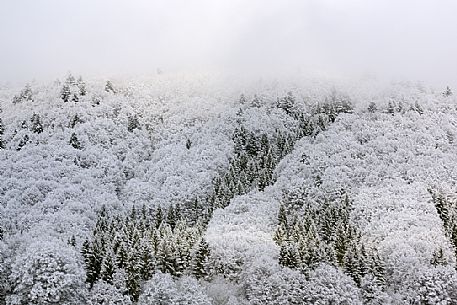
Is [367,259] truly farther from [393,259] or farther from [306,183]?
[306,183]

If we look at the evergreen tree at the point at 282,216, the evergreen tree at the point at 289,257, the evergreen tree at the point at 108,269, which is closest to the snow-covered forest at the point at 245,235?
the evergreen tree at the point at 108,269

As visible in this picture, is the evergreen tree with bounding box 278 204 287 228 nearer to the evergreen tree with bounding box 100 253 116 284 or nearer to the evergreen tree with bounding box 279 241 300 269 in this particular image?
the evergreen tree with bounding box 279 241 300 269

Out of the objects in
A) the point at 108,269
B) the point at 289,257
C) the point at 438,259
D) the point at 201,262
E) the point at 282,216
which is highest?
the point at 438,259

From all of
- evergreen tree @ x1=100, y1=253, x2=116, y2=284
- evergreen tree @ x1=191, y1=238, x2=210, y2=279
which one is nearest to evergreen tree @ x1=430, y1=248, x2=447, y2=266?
evergreen tree @ x1=191, y1=238, x2=210, y2=279

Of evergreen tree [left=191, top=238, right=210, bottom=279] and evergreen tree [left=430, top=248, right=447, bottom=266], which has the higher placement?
evergreen tree [left=430, top=248, right=447, bottom=266]

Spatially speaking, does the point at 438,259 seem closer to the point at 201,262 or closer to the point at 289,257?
the point at 289,257

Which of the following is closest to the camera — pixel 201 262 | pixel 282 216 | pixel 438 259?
pixel 438 259

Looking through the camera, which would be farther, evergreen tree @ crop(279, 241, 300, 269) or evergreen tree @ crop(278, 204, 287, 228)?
evergreen tree @ crop(278, 204, 287, 228)

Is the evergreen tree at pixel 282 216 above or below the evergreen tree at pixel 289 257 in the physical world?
below

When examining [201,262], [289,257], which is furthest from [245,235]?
[289,257]

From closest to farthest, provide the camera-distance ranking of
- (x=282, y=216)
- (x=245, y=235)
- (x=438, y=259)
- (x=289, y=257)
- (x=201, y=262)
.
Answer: (x=438, y=259)
(x=289, y=257)
(x=201, y=262)
(x=245, y=235)
(x=282, y=216)

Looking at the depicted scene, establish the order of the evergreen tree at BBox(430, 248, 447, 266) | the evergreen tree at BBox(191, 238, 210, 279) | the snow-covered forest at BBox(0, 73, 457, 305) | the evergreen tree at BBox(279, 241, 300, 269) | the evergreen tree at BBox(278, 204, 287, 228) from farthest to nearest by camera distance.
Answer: the evergreen tree at BBox(278, 204, 287, 228), the evergreen tree at BBox(191, 238, 210, 279), the evergreen tree at BBox(279, 241, 300, 269), the evergreen tree at BBox(430, 248, 447, 266), the snow-covered forest at BBox(0, 73, 457, 305)

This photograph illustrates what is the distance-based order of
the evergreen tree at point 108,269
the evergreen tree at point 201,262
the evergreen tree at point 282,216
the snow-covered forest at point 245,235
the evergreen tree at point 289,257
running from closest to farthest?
the snow-covered forest at point 245,235, the evergreen tree at point 108,269, the evergreen tree at point 289,257, the evergreen tree at point 201,262, the evergreen tree at point 282,216

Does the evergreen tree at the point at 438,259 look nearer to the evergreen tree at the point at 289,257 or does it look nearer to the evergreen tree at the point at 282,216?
the evergreen tree at the point at 289,257
